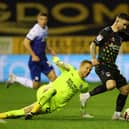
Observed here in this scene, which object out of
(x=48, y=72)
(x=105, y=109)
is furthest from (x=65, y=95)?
(x=48, y=72)

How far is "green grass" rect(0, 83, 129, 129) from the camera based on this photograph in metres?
10.5

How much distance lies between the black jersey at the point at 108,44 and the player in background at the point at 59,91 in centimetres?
56

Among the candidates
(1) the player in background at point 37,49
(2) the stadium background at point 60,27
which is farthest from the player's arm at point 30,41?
(2) the stadium background at point 60,27

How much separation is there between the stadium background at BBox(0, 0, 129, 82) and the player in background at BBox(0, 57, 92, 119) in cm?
1056

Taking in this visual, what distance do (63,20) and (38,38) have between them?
27.2ft

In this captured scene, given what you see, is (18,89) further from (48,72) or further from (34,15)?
(34,15)

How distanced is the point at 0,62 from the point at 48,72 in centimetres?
516

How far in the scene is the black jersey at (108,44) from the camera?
11633 millimetres

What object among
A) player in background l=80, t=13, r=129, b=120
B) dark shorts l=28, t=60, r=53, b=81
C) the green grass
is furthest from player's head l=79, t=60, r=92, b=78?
dark shorts l=28, t=60, r=53, b=81

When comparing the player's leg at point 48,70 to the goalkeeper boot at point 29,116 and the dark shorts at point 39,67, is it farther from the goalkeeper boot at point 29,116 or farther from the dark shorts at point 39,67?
the goalkeeper boot at point 29,116

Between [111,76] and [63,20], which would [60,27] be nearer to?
[63,20]

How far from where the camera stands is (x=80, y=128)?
1028 cm

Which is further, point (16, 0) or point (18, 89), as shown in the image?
point (16, 0)

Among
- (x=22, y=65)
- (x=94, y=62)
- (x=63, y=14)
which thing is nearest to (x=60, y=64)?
(x=94, y=62)
